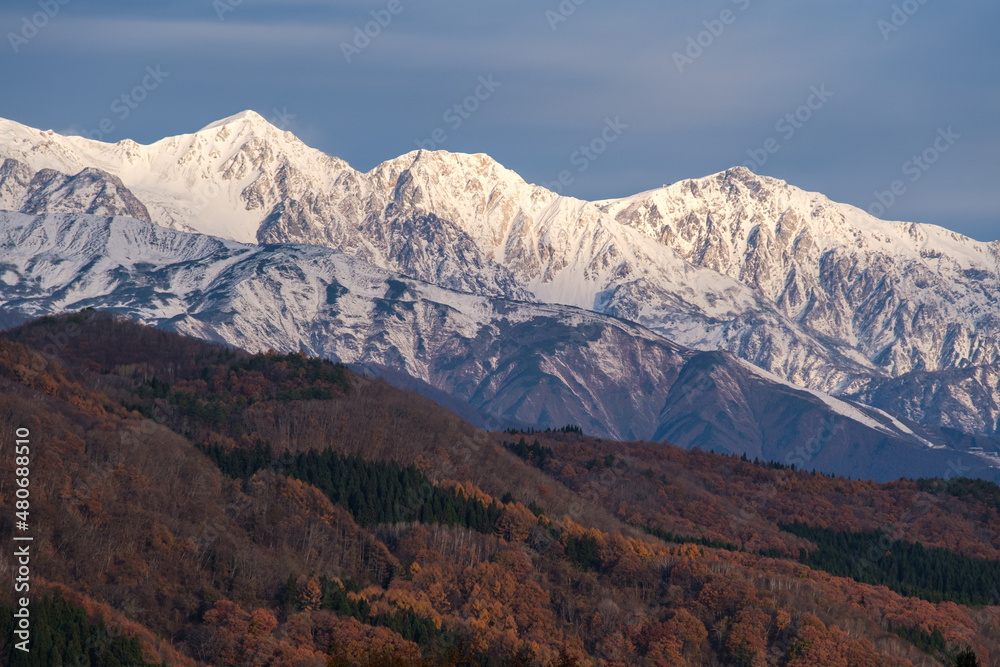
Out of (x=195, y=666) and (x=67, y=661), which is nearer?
(x=67, y=661)

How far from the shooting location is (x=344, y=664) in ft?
503

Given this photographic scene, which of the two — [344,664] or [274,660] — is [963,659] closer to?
[344,664]

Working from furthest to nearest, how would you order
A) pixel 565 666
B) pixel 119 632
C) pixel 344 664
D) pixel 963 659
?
pixel 119 632 < pixel 344 664 < pixel 565 666 < pixel 963 659

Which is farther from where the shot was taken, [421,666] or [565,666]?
[421,666]

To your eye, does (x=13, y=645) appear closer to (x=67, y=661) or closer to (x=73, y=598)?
(x=67, y=661)

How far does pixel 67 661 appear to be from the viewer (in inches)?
6880

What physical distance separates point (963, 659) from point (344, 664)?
80.2 metres

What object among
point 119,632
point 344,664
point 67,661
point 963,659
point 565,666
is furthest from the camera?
point 119,632

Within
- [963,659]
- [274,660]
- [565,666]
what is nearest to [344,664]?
[565,666]

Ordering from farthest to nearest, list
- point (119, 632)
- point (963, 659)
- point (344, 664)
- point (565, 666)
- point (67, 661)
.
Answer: point (119, 632), point (67, 661), point (344, 664), point (565, 666), point (963, 659)

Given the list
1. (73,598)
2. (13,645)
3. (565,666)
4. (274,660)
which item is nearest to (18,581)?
(73,598)

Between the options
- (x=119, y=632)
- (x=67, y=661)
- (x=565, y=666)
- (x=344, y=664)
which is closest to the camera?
(x=565, y=666)

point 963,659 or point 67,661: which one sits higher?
point 963,659

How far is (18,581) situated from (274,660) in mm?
37665
